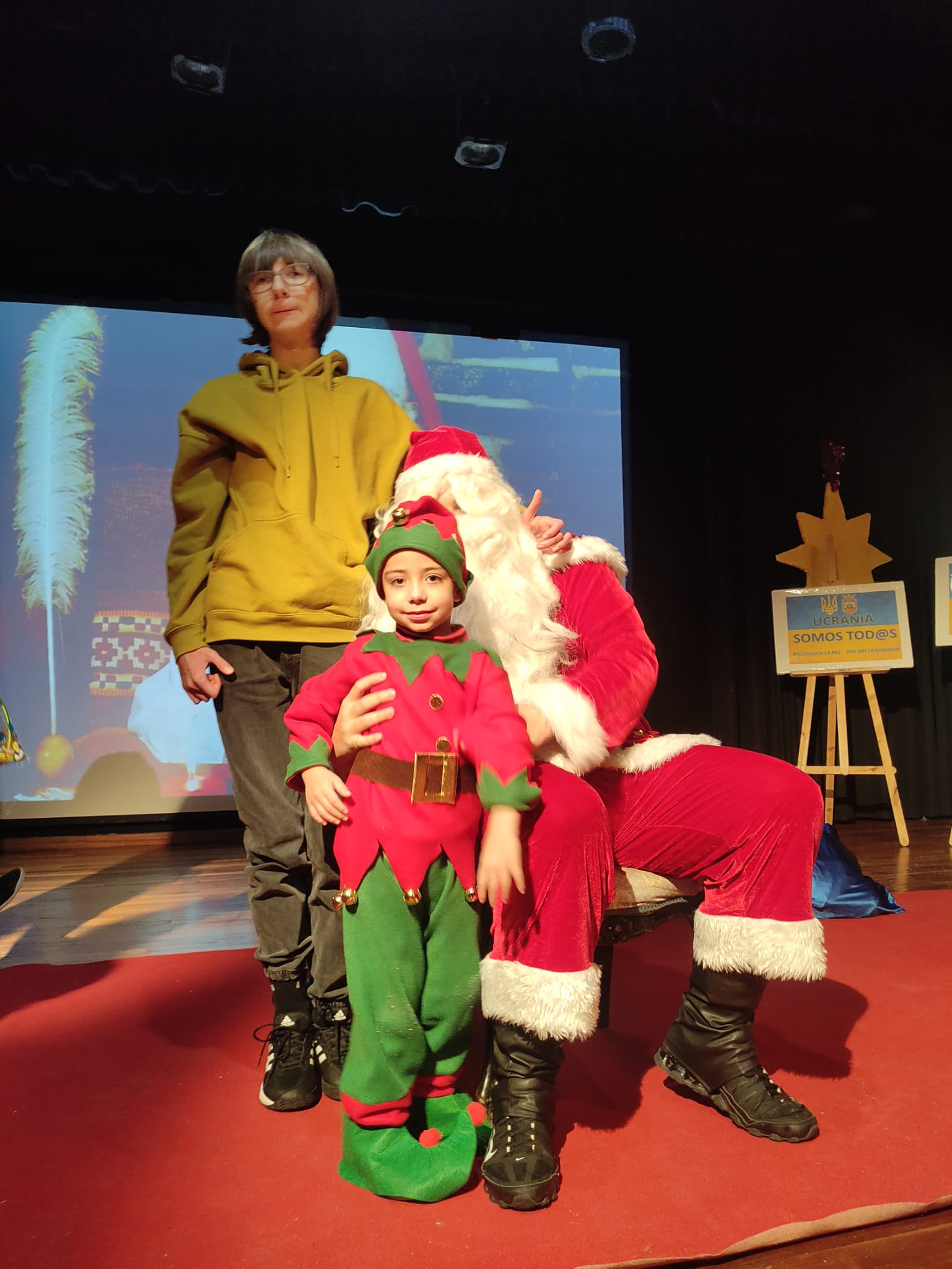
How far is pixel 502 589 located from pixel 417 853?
48 cm

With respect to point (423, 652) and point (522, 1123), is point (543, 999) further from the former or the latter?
point (423, 652)

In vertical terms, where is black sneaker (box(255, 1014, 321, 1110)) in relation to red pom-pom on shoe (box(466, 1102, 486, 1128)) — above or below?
below

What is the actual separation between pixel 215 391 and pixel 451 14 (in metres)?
2.14

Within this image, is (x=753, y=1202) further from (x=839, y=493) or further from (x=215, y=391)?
(x=839, y=493)

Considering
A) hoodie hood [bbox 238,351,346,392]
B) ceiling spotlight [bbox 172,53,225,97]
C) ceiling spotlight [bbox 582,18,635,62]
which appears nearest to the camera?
hoodie hood [bbox 238,351,346,392]

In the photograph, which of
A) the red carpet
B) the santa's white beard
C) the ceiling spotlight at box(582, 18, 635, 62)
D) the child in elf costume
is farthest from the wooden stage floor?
the ceiling spotlight at box(582, 18, 635, 62)

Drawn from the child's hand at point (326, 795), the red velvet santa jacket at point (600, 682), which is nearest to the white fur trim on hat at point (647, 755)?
the red velvet santa jacket at point (600, 682)

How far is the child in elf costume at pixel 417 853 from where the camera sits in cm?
109

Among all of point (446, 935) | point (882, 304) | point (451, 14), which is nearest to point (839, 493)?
point (882, 304)

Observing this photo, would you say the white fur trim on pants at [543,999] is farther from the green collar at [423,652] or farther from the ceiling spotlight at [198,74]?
the ceiling spotlight at [198,74]

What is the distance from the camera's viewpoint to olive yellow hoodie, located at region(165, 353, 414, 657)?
4.96 ft

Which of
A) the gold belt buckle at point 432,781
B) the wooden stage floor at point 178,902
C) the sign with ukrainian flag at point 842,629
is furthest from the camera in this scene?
the sign with ukrainian flag at point 842,629

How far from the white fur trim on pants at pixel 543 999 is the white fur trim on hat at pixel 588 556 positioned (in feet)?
2.26

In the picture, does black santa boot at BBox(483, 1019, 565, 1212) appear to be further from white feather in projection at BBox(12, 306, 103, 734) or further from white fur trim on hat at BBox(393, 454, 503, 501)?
white feather in projection at BBox(12, 306, 103, 734)
